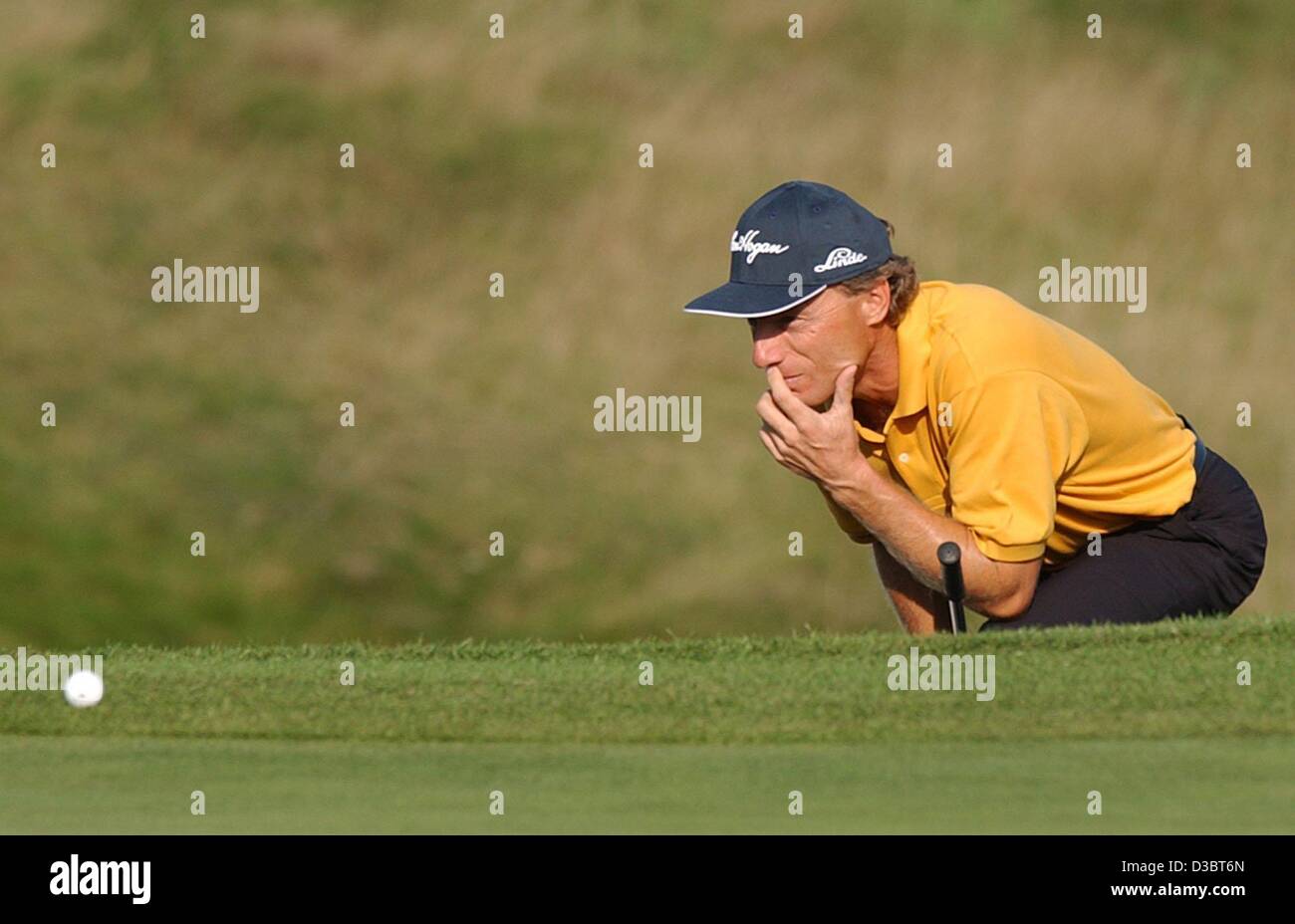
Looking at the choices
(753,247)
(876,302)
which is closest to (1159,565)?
(876,302)

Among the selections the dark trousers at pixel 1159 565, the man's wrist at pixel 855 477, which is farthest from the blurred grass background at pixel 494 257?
the man's wrist at pixel 855 477

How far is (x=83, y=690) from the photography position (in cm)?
340

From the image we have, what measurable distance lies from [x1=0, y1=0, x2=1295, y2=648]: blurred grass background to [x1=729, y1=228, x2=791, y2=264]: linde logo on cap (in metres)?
5.46

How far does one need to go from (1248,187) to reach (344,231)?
14.1ft

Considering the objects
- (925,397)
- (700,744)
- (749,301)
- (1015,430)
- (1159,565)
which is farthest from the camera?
(1159,565)

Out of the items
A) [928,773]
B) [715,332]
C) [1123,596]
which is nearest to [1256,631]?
[1123,596]

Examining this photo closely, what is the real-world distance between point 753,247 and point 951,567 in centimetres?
65

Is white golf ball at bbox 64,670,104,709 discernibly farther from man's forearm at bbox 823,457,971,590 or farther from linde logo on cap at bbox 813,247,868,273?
linde logo on cap at bbox 813,247,868,273

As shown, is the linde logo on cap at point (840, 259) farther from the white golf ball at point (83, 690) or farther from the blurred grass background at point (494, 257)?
the blurred grass background at point (494, 257)

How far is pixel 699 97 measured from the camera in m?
9.20

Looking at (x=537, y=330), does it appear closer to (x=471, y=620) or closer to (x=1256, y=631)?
(x=471, y=620)

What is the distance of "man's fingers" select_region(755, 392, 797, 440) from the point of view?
11.1 feet

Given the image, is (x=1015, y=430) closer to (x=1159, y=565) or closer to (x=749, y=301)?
(x=749, y=301)

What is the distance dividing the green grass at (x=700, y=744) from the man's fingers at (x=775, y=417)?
0.44 metres
